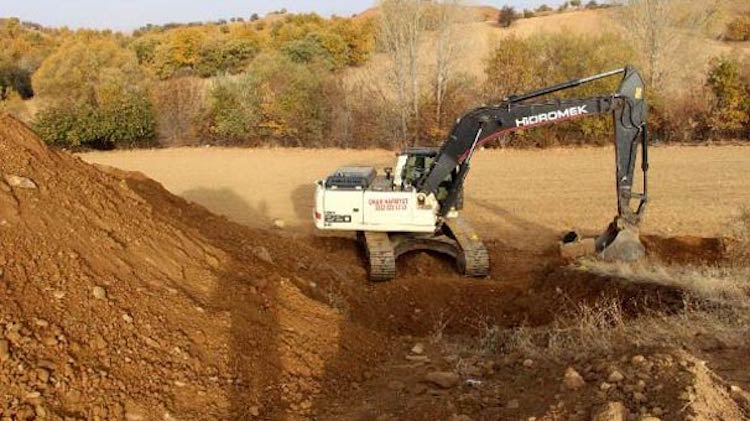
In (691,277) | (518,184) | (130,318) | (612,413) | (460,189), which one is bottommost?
(518,184)

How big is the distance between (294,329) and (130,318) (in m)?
1.73

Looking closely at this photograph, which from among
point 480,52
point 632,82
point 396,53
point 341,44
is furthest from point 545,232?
point 341,44

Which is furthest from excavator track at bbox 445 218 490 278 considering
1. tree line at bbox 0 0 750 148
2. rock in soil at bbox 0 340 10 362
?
tree line at bbox 0 0 750 148

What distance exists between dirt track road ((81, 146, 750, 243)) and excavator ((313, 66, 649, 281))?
369 centimetres

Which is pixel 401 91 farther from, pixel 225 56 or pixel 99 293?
pixel 225 56

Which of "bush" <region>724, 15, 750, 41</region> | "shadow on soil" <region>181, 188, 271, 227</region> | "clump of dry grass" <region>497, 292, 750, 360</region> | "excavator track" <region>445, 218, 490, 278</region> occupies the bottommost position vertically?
"shadow on soil" <region>181, 188, 271, 227</region>

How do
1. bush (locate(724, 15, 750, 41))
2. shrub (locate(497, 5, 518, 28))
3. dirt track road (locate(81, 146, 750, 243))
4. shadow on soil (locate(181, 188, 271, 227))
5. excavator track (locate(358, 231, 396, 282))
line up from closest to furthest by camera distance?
excavator track (locate(358, 231, 396, 282)) → dirt track road (locate(81, 146, 750, 243)) → shadow on soil (locate(181, 188, 271, 227)) → bush (locate(724, 15, 750, 41)) → shrub (locate(497, 5, 518, 28))

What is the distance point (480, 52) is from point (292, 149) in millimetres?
11469

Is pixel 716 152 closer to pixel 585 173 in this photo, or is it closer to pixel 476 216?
pixel 585 173

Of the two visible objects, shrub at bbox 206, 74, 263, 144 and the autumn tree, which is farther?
shrub at bbox 206, 74, 263, 144

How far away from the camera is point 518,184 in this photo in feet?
76.1

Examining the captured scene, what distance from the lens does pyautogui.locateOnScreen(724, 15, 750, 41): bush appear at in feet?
194

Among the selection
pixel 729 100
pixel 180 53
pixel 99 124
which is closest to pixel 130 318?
pixel 729 100

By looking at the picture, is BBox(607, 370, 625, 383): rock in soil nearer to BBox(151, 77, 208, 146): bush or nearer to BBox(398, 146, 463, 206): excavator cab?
BBox(398, 146, 463, 206): excavator cab
